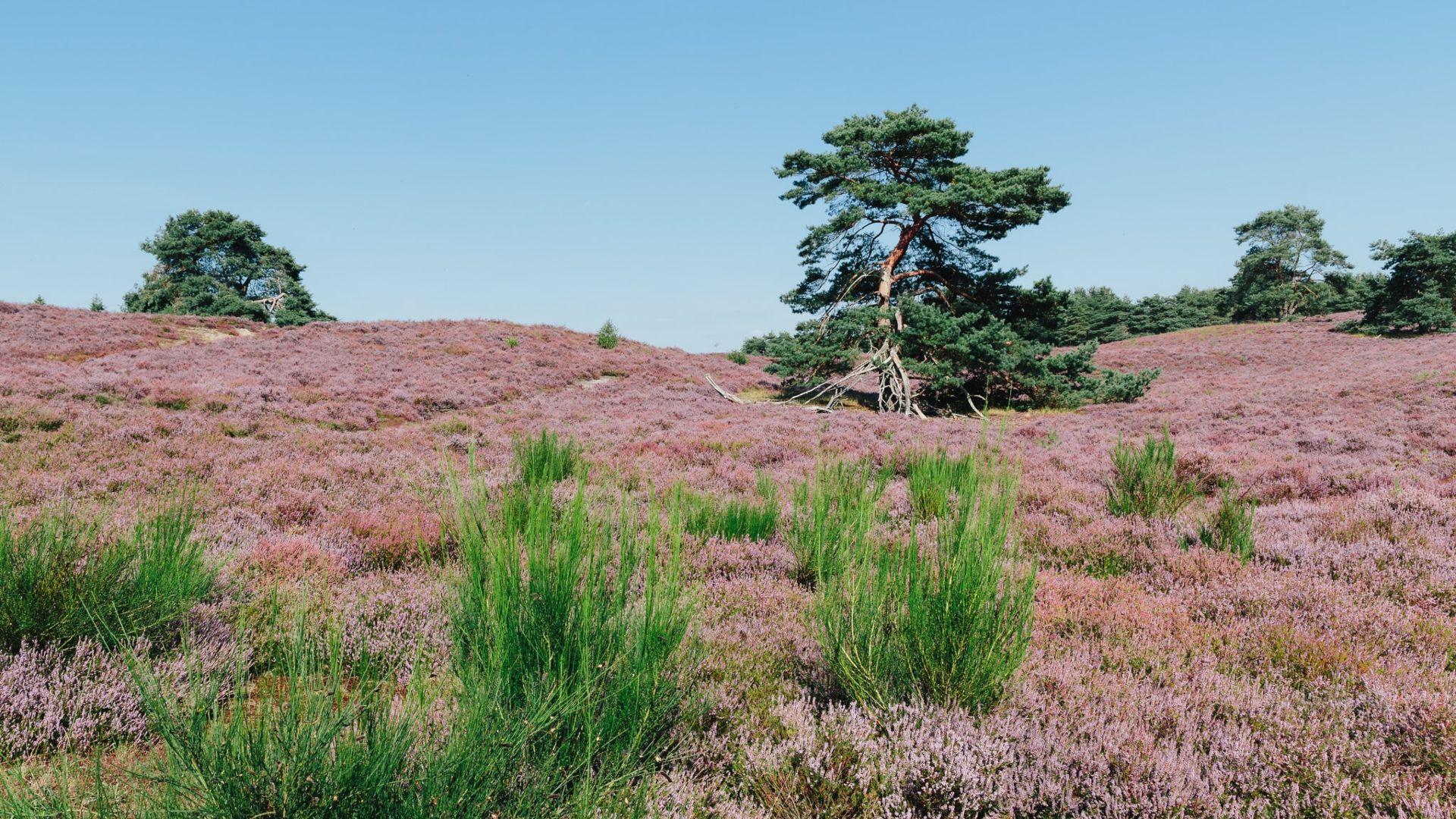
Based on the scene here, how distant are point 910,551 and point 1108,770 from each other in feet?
3.42

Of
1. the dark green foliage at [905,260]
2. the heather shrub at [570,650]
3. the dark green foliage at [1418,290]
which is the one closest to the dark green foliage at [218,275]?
the dark green foliage at [905,260]

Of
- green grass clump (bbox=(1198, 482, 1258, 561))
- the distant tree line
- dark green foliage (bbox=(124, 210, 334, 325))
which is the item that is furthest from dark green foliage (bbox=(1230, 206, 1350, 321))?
dark green foliage (bbox=(124, 210, 334, 325))

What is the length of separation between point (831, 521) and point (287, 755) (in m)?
3.02

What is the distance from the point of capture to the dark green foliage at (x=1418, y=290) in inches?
1063

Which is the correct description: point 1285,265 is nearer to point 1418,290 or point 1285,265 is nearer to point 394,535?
point 1418,290

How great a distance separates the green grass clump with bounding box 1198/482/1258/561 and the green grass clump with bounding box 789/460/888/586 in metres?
2.97

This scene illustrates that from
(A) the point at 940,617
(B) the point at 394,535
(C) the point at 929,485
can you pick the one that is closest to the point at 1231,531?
(C) the point at 929,485

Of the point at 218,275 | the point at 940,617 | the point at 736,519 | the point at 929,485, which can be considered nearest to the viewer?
the point at 940,617

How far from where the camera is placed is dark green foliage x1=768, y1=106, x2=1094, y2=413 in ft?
50.2

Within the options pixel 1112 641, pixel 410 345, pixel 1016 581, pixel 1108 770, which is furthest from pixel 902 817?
pixel 410 345

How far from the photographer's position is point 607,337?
26188mm

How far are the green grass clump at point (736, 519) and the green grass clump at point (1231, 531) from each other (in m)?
3.54

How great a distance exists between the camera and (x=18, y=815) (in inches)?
51.8

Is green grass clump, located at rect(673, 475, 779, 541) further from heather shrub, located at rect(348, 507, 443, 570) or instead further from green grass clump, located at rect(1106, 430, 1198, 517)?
green grass clump, located at rect(1106, 430, 1198, 517)
